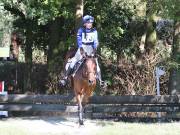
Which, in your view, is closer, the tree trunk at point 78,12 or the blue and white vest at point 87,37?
the blue and white vest at point 87,37

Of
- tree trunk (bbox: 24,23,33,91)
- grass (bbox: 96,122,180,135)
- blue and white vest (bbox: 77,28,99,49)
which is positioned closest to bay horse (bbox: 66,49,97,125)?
blue and white vest (bbox: 77,28,99,49)

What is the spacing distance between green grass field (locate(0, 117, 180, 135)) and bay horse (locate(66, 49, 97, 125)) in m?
0.69

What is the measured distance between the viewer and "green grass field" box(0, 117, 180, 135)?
14.6 m

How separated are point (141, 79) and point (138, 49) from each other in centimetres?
397

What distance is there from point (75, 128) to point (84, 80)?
146 centimetres

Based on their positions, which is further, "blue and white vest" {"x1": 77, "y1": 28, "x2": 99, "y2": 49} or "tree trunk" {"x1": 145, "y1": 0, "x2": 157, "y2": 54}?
"tree trunk" {"x1": 145, "y1": 0, "x2": 157, "y2": 54}

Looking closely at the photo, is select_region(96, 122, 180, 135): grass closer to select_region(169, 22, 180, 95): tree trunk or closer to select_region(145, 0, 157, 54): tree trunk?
select_region(169, 22, 180, 95): tree trunk

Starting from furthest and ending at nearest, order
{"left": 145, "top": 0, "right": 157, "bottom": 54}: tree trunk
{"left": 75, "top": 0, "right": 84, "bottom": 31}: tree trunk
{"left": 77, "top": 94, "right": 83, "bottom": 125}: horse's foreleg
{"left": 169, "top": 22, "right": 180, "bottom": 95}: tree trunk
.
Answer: {"left": 145, "top": 0, "right": 157, "bottom": 54}: tree trunk < {"left": 75, "top": 0, "right": 84, "bottom": 31}: tree trunk < {"left": 169, "top": 22, "right": 180, "bottom": 95}: tree trunk < {"left": 77, "top": 94, "right": 83, "bottom": 125}: horse's foreleg

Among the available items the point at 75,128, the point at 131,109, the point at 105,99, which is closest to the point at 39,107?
the point at 105,99

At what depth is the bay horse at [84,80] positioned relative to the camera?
15.2 m

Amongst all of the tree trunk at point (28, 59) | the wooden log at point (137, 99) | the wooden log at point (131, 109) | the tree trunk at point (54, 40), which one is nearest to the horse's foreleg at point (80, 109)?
the wooden log at point (137, 99)

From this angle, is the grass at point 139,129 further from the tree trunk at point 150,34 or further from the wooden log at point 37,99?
the tree trunk at point 150,34

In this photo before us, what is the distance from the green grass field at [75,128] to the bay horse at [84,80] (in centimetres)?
69

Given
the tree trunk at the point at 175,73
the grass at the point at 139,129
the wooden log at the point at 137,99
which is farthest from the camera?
the tree trunk at the point at 175,73
